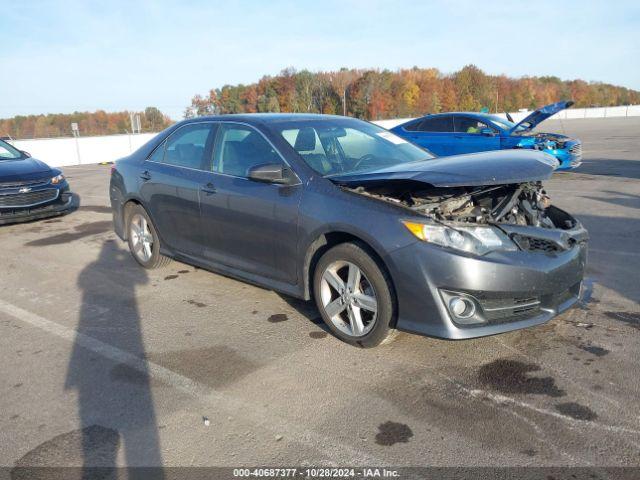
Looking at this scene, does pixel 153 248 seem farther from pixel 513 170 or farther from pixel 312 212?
pixel 513 170

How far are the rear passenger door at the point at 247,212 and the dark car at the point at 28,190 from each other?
4939mm

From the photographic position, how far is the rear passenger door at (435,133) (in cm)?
1237

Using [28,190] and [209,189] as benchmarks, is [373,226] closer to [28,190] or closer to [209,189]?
[209,189]

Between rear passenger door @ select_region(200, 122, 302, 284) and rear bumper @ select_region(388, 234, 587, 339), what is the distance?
1030 millimetres

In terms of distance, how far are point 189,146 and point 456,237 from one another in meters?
2.96

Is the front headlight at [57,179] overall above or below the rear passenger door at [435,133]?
below

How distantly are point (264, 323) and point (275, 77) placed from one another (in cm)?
8454

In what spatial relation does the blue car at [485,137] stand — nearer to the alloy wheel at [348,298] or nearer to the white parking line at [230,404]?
the alloy wheel at [348,298]

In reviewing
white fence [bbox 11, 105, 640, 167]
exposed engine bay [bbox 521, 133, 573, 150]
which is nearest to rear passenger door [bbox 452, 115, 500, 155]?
exposed engine bay [bbox 521, 133, 573, 150]

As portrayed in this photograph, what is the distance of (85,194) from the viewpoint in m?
12.7

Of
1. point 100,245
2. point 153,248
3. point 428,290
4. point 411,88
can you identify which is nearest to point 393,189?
point 428,290

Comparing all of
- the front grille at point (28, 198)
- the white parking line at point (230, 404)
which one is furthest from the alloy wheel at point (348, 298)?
the front grille at point (28, 198)

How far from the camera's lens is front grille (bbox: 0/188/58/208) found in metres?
8.04

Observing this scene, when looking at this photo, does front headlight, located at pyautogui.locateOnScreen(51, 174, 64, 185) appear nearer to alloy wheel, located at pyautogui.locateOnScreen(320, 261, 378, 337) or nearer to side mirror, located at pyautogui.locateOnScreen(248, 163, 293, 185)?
side mirror, located at pyautogui.locateOnScreen(248, 163, 293, 185)
